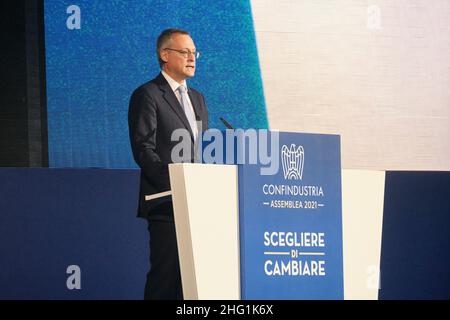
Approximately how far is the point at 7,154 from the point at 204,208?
2080 mm

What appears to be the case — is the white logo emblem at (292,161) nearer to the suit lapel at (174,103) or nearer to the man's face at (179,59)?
the suit lapel at (174,103)

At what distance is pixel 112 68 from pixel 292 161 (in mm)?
2047

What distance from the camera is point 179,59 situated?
518 cm

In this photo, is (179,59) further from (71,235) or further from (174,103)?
(71,235)

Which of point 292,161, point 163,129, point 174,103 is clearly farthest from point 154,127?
point 292,161

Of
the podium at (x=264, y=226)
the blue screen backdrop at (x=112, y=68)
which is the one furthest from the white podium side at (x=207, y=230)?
the blue screen backdrop at (x=112, y=68)

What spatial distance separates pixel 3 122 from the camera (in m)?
5.07

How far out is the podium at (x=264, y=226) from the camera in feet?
10.8

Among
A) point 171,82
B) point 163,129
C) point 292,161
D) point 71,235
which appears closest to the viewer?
point 292,161

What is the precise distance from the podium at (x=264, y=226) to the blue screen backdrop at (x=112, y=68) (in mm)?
1902

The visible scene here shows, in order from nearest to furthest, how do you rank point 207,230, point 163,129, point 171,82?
point 207,230, point 163,129, point 171,82

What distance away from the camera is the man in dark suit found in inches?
177
